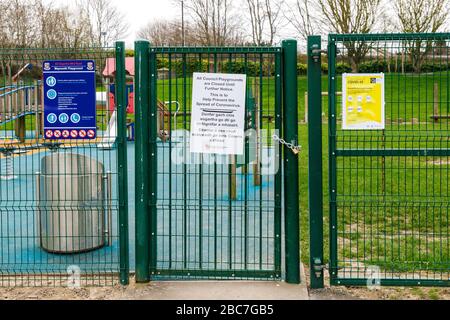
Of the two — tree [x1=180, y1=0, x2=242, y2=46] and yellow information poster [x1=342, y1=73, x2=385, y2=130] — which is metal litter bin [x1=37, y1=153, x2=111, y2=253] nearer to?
yellow information poster [x1=342, y1=73, x2=385, y2=130]

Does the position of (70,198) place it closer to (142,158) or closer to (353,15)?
(142,158)

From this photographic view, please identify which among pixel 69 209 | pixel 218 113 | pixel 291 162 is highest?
pixel 218 113

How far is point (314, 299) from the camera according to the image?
4.93 m

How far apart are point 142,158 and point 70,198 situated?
123cm

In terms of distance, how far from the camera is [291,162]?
515cm

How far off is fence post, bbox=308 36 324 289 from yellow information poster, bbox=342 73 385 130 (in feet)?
0.77

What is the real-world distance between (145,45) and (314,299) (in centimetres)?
258

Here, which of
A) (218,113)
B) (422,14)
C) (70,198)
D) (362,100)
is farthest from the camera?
(422,14)

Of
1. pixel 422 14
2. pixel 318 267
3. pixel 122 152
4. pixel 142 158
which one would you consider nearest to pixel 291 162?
pixel 318 267

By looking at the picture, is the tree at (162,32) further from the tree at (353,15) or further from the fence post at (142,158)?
the fence post at (142,158)

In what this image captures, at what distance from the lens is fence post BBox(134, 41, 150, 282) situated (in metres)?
5.15

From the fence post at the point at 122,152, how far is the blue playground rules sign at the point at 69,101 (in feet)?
0.75

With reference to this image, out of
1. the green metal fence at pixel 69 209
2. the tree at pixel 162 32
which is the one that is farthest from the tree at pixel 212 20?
the green metal fence at pixel 69 209

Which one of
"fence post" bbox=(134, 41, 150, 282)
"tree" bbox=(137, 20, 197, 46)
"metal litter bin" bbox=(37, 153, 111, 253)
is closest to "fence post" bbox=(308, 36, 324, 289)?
"fence post" bbox=(134, 41, 150, 282)
